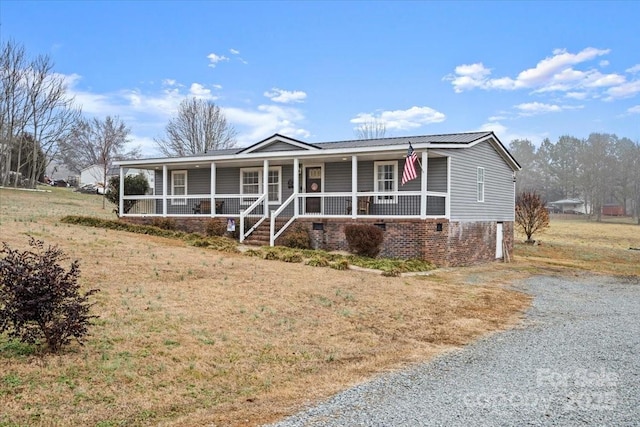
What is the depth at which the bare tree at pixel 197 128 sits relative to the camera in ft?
163

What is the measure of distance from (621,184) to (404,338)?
77951 millimetres

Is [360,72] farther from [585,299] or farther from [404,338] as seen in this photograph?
[404,338]

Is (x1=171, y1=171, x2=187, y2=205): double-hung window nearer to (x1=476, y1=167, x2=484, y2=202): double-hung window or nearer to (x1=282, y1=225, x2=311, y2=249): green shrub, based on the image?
(x1=282, y1=225, x2=311, y2=249): green shrub

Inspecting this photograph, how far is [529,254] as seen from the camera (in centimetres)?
2556

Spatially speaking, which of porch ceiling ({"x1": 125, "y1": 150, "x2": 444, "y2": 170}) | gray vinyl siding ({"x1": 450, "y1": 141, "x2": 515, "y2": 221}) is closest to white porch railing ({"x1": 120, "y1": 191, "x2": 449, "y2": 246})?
gray vinyl siding ({"x1": 450, "y1": 141, "x2": 515, "y2": 221})

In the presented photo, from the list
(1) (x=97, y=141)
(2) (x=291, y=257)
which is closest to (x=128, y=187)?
(2) (x=291, y=257)

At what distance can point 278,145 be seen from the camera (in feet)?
69.3

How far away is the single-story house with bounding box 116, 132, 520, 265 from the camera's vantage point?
1716 centimetres

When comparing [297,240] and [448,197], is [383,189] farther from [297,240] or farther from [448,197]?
[297,240]

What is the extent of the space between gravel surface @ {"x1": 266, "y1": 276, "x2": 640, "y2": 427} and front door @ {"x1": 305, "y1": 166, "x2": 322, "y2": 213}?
1232 centimetres

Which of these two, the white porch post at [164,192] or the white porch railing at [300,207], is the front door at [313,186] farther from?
the white porch post at [164,192]

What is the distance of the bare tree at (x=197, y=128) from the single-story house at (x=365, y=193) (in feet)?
86.7

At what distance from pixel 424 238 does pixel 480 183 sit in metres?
4.67

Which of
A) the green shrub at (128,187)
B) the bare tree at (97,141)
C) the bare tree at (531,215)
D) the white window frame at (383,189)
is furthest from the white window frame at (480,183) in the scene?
the bare tree at (97,141)
